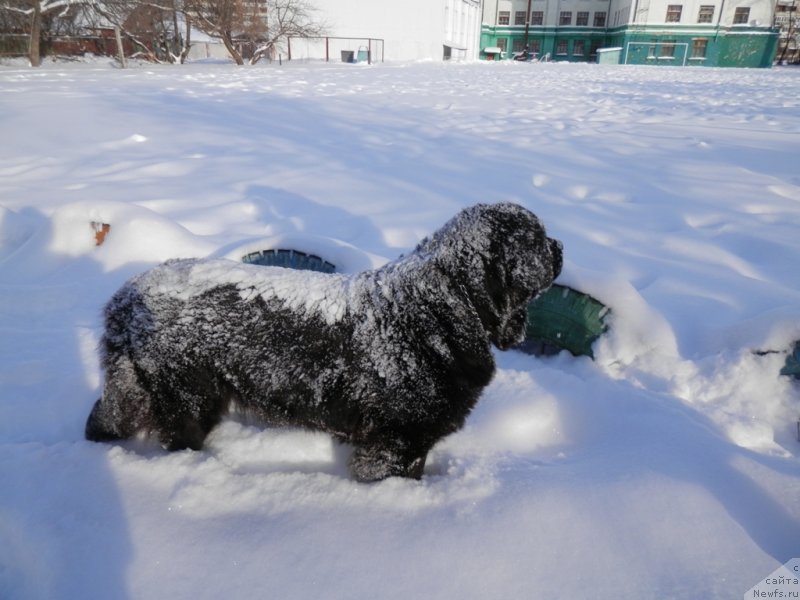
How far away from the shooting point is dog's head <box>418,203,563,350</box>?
1839 mm

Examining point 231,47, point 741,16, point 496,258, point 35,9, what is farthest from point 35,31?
point 741,16

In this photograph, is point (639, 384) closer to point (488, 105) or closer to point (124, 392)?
point (124, 392)

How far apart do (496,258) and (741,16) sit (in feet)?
215

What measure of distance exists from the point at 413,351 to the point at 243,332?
72cm

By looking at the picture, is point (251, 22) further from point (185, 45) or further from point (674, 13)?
point (674, 13)

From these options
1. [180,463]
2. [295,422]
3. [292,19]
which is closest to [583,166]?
[295,422]

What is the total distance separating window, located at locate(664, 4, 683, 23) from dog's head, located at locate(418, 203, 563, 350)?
209ft

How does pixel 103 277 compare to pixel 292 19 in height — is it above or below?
below

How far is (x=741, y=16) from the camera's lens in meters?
47.3

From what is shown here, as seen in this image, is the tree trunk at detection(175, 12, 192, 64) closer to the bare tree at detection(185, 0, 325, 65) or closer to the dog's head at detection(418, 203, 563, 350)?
the bare tree at detection(185, 0, 325, 65)

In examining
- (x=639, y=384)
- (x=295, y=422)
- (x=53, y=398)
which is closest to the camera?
(x=295, y=422)

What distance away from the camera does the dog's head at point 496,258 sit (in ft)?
6.03

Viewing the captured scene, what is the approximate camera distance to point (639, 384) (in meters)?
2.55

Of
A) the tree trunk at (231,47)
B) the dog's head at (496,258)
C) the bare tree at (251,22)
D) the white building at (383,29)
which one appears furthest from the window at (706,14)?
the dog's head at (496,258)
